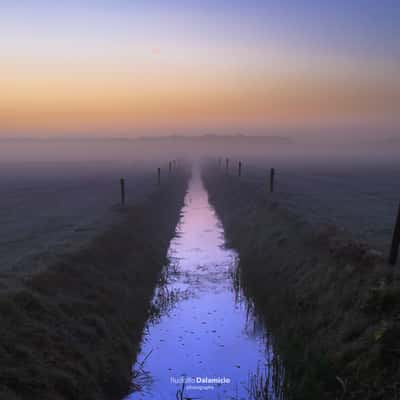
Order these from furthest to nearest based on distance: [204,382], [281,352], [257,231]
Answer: [257,231], [281,352], [204,382]

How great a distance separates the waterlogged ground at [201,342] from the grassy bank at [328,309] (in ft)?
2.88

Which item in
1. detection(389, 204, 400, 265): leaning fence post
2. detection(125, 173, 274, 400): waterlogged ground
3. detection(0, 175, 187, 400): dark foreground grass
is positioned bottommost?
detection(125, 173, 274, 400): waterlogged ground

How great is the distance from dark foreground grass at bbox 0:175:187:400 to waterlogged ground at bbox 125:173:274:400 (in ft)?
2.32

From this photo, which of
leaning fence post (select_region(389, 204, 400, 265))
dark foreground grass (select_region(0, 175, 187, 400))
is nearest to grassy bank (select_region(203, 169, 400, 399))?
leaning fence post (select_region(389, 204, 400, 265))

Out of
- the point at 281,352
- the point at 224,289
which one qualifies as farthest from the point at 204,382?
the point at 224,289

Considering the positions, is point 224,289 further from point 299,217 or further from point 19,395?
point 19,395

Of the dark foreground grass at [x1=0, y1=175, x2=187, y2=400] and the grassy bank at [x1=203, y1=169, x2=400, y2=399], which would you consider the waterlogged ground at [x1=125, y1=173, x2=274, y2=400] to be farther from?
the grassy bank at [x1=203, y1=169, x2=400, y2=399]

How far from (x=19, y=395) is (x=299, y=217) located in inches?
677

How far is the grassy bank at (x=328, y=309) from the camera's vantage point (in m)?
8.30

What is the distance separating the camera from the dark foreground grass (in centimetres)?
796

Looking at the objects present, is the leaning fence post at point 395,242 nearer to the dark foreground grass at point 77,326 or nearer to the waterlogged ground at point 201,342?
the waterlogged ground at point 201,342

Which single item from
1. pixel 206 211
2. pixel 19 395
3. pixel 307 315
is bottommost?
pixel 206 211

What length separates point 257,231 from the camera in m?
23.5

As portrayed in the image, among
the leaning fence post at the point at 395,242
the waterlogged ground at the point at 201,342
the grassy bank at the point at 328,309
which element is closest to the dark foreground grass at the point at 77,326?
the waterlogged ground at the point at 201,342
